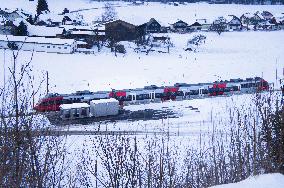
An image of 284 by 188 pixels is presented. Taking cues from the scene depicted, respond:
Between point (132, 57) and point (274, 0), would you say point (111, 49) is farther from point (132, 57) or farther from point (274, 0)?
point (274, 0)

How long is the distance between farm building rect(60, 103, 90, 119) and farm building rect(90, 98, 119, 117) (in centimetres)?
27

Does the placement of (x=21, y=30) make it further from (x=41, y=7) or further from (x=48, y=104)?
(x=48, y=104)

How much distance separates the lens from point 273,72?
78.4 ft

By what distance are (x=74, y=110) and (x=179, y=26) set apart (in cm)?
2814

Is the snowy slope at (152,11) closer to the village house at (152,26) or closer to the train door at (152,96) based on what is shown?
the village house at (152,26)

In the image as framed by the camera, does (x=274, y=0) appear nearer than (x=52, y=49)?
No

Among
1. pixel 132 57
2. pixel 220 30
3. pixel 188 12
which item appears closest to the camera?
pixel 132 57

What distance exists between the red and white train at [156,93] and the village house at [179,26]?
74.7 feet

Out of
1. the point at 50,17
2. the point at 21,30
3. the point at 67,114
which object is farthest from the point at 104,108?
the point at 50,17

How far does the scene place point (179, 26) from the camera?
41.4 metres

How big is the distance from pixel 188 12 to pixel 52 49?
3115 centimetres

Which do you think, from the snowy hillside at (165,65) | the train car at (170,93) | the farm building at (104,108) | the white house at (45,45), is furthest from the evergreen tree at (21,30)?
the farm building at (104,108)

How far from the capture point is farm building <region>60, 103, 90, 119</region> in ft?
49.9

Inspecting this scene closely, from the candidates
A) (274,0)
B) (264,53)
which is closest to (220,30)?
(264,53)
